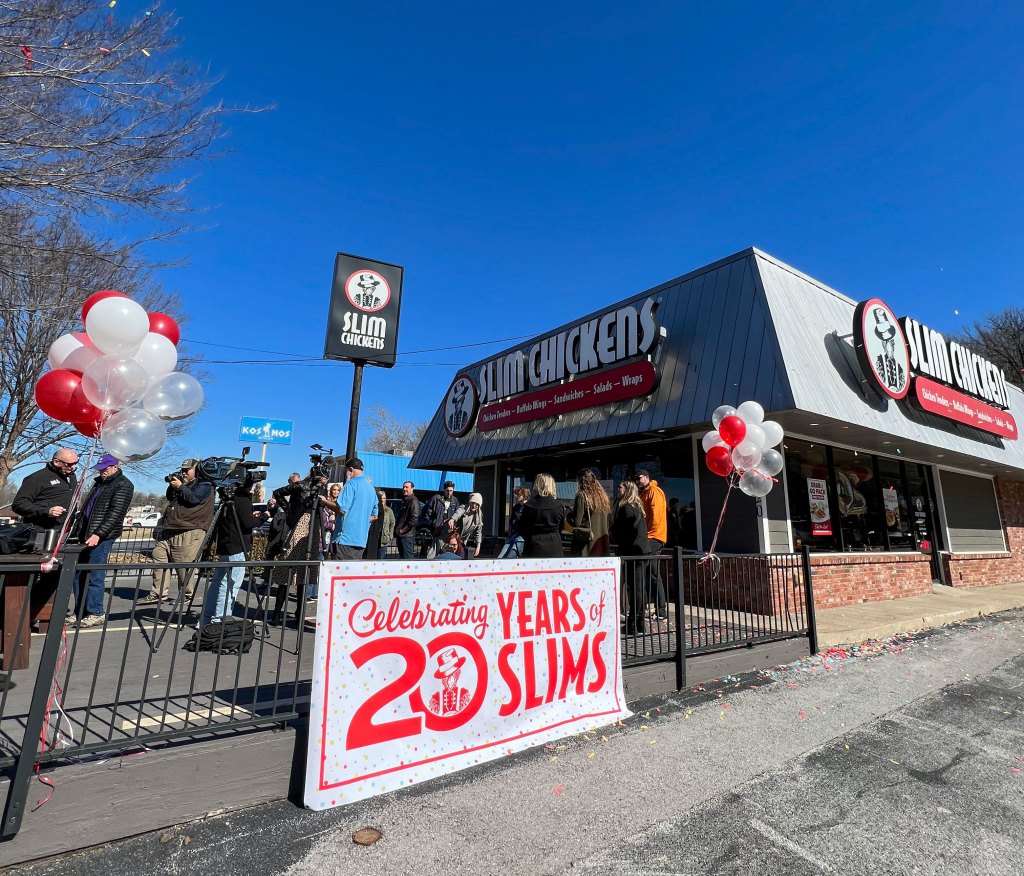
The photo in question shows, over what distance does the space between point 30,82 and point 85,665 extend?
214 inches

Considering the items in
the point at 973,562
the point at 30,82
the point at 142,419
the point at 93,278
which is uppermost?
the point at 93,278

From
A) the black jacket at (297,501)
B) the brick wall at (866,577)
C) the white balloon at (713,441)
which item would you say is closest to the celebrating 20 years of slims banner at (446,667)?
the white balloon at (713,441)

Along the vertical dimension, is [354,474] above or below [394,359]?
below

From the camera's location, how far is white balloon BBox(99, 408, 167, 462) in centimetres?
344

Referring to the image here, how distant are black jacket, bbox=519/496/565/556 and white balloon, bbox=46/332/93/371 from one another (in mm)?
3940

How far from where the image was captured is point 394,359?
805cm

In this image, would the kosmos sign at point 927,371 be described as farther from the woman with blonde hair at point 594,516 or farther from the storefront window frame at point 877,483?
the woman with blonde hair at point 594,516

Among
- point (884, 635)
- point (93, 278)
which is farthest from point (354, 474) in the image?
point (93, 278)

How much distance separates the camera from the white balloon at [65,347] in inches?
136

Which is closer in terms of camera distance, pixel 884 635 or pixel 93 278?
pixel 884 635

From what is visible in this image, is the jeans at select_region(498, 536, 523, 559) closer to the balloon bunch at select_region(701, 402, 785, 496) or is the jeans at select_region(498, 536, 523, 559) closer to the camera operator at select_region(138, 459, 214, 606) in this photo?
the balloon bunch at select_region(701, 402, 785, 496)

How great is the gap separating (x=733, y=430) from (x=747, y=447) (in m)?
0.27

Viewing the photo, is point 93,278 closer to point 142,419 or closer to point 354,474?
point 354,474

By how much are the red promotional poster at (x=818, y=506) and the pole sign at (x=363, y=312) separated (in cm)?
773
